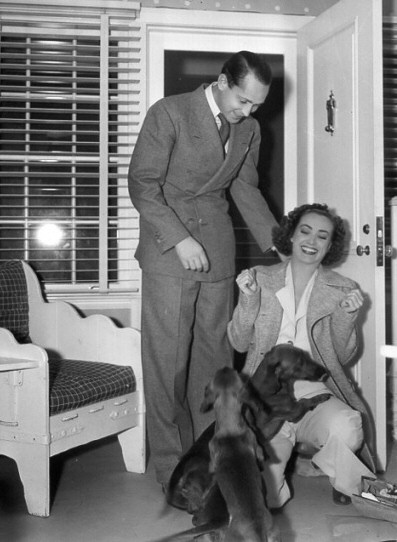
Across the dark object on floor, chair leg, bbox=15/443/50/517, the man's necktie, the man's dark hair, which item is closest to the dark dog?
the dark object on floor

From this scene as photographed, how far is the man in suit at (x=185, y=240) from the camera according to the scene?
2.86m

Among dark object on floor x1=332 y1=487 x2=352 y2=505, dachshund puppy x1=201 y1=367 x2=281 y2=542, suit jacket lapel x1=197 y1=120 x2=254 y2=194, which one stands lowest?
dark object on floor x1=332 y1=487 x2=352 y2=505

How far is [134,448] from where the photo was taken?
10.9 feet

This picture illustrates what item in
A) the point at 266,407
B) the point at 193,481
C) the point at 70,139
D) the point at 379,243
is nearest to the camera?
the point at 193,481

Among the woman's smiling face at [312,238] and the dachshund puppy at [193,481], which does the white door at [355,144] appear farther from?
the dachshund puppy at [193,481]

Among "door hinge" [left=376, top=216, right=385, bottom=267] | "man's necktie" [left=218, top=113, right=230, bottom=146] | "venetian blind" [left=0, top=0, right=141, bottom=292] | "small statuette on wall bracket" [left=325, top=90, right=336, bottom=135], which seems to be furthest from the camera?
"venetian blind" [left=0, top=0, right=141, bottom=292]

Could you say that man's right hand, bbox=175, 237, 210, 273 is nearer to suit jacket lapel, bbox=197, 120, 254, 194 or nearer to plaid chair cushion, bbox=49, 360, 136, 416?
suit jacket lapel, bbox=197, 120, 254, 194

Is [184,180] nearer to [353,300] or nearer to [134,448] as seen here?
[353,300]

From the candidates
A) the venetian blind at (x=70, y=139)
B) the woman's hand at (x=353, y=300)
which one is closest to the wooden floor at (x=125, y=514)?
the woman's hand at (x=353, y=300)

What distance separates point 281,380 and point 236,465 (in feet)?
2.12

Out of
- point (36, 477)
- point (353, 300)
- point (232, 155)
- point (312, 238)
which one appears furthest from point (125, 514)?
point (232, 155)

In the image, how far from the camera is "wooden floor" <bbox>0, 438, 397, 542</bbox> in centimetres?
256

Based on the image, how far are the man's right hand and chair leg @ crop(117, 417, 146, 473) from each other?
36.2 inches

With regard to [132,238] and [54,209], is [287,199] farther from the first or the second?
[54,209]
